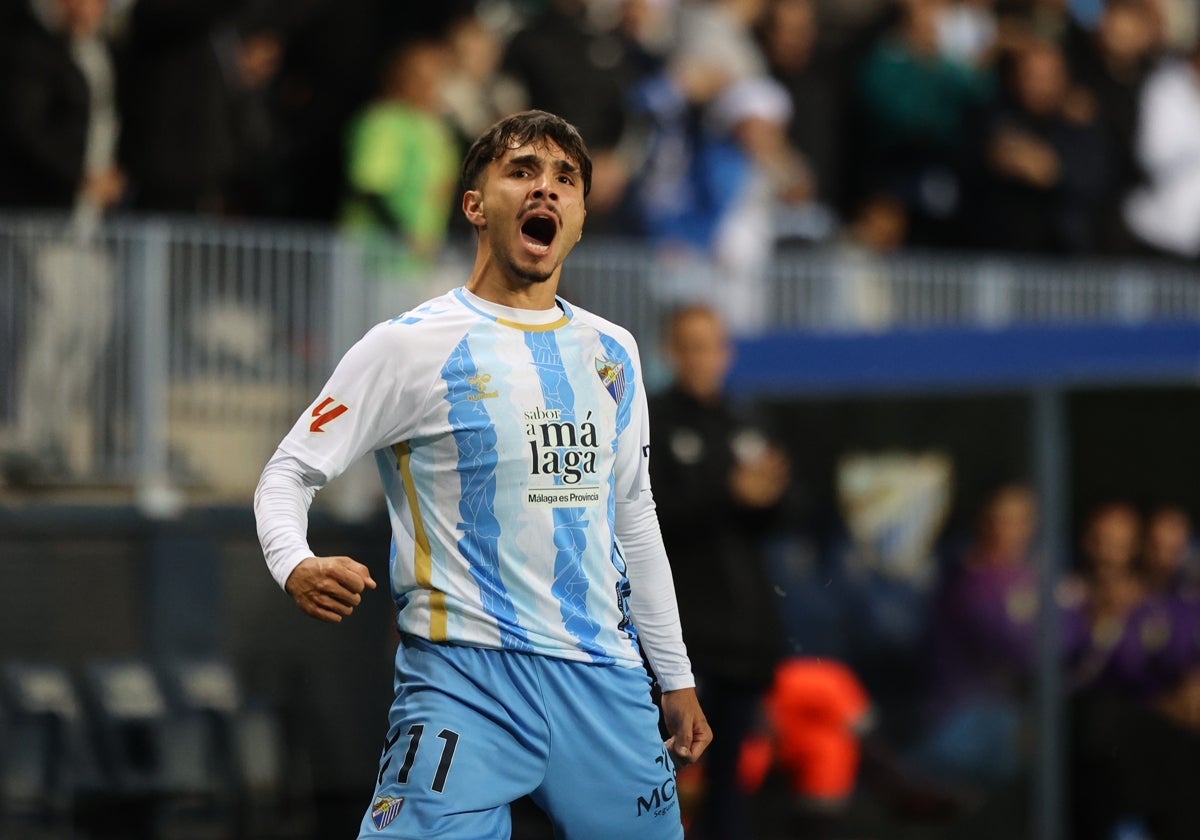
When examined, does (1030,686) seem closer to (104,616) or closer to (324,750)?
(324,750)

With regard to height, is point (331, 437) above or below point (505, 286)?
below

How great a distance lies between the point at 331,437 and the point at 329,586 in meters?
0.49

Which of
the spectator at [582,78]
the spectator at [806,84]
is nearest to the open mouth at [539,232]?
the spectator at [582,78]

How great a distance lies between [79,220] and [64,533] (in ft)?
5.08

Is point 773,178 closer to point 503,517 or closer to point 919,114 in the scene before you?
point 919,114

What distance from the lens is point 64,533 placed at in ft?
36.5

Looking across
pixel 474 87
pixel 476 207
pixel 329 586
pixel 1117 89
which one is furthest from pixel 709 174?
pixel 329 586

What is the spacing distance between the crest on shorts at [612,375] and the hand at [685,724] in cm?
75

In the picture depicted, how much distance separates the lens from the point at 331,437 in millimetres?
4992

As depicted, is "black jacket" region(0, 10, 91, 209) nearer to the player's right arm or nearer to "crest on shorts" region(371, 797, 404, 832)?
the player's right arm

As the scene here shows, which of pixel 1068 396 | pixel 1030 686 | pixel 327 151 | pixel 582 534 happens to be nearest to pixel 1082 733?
pixel 1030 686

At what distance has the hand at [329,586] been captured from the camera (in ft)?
15.1

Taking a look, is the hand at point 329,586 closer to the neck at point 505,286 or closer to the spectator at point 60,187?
the neck at point 505,286

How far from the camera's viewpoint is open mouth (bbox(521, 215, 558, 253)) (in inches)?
202
